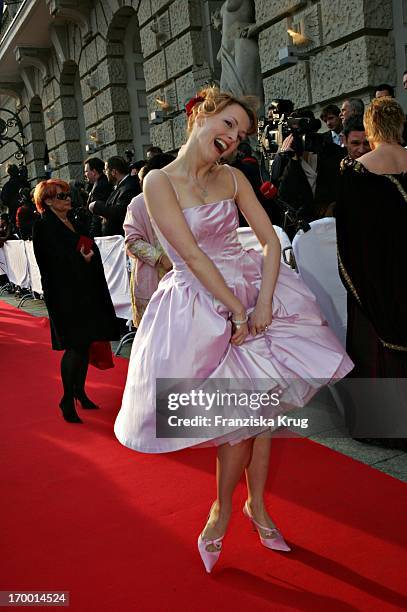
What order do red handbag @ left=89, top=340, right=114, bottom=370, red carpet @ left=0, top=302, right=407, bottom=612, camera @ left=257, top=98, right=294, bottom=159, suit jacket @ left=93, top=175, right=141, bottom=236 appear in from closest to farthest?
red carpet @ left=0, top=302, right=407, bottom=612 < red handbag @ left=89, top=340, right=114, bottom=370 < camera @ left=257, top=98, right=294, bottom=159 < suit jacket @ left=93, top=175, right=141, bottom=236

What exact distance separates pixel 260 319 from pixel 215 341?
0.20 metres

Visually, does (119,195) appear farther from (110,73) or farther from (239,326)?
(110,73)

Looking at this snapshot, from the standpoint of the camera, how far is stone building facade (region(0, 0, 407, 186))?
679 cm

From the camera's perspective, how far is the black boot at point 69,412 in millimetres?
4203

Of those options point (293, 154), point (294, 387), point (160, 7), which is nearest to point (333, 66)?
point (293, 154)

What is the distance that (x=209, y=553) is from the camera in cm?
233

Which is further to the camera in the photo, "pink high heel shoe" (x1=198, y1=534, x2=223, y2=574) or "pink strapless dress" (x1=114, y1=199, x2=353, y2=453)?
"pink high heel shoe" (x1=198, y1=534, x2=223, y2=574)

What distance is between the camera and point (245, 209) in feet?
7.82

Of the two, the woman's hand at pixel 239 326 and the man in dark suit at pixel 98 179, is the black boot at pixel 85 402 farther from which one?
the man in dark suit at pixel 98 179

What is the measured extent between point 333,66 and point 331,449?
16.8 feet

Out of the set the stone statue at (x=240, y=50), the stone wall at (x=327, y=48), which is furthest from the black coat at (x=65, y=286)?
the stone statue at (x=240, y=50)

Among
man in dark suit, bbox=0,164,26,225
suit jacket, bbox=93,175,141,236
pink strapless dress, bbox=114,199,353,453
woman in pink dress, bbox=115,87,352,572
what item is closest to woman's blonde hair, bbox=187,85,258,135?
woman in pink dress, bbox=115,87,352,572

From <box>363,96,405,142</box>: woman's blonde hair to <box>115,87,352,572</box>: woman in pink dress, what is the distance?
1095mm

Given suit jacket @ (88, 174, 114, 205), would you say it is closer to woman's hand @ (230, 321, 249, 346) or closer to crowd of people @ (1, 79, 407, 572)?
crowd of people @ (1, 79, 407, 572)
